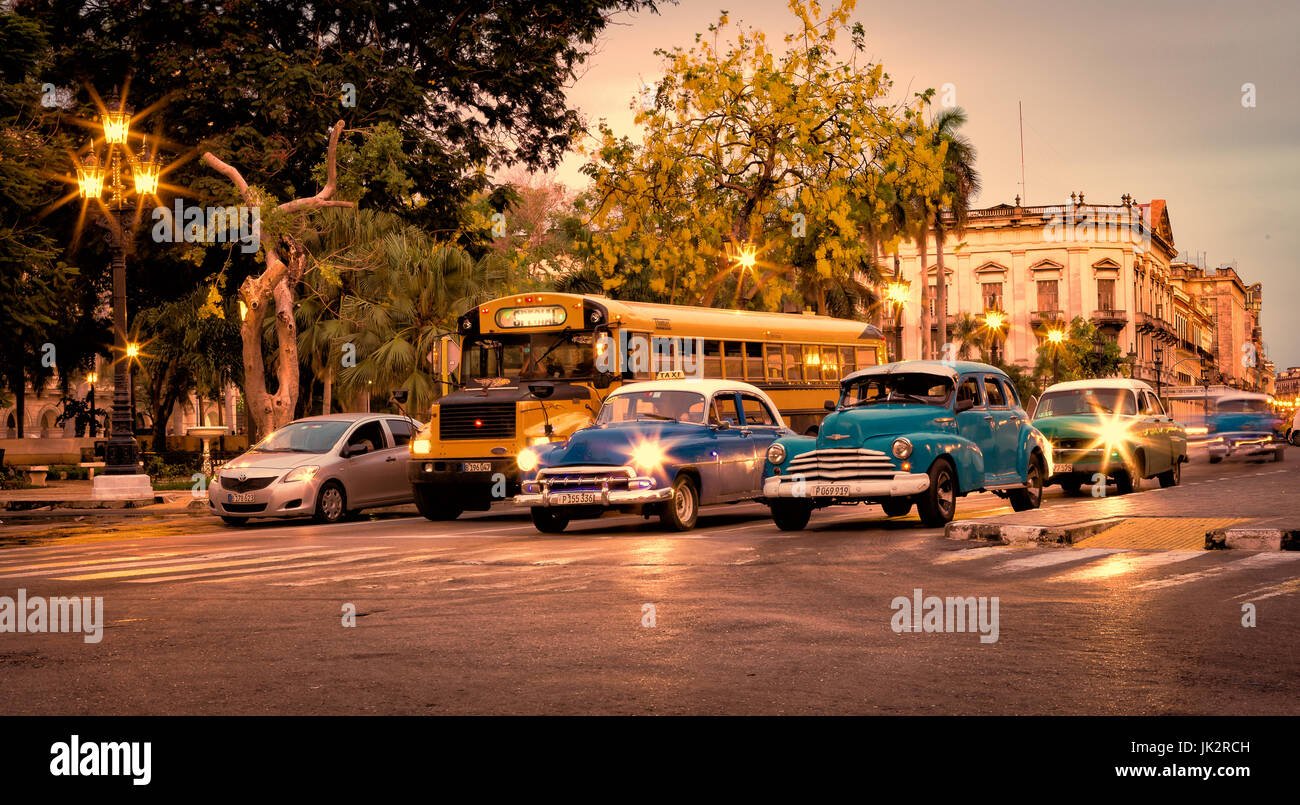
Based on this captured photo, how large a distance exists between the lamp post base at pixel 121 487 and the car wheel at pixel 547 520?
40.4 feet

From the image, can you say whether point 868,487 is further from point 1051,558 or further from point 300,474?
point 300,474

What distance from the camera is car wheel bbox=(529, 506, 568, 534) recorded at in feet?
62.6

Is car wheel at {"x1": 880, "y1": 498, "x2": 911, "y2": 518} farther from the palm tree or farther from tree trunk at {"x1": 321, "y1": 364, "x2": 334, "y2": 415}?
the palm tree

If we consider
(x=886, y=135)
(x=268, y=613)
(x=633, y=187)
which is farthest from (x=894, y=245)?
(x=268, y=613)

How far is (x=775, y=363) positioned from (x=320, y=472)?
29.1 ft

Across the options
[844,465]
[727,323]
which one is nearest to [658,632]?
[844,465]

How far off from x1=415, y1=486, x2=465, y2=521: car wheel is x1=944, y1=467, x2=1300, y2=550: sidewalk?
30.9 feet

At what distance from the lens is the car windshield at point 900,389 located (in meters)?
19.1

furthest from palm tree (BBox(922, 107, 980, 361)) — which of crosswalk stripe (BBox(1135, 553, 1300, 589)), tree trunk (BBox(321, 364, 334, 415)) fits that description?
crosswalk stripe (BBox(1135, 553, 1300, 589))

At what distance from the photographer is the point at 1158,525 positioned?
54.7 ft

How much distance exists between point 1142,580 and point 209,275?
2747 cm
